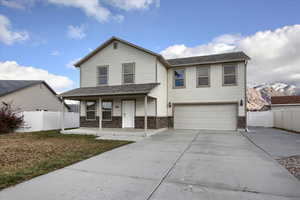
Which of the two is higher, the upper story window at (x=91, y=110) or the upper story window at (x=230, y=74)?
the upper story window at (x=230, y=74)

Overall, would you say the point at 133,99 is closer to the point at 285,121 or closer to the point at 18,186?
the point at 18,186

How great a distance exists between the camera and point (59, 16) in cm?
1215

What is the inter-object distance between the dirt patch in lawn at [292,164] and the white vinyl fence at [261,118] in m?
12.6

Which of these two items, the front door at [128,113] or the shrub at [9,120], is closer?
the shrub at [9,120]

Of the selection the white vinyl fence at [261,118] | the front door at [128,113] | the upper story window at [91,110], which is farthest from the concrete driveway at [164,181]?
the white vinyl fence at [261,118]

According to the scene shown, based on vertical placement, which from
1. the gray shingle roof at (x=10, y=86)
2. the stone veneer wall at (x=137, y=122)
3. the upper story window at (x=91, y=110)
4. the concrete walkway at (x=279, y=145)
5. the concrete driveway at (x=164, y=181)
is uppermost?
the gray shingle roof at (x=10, y=86)

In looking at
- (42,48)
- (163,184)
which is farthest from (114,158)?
(42,48)

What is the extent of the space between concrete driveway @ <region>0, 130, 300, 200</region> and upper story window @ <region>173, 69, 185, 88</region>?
9.61 m

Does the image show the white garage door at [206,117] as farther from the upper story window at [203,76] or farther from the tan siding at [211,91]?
the upper story window at [203,76]

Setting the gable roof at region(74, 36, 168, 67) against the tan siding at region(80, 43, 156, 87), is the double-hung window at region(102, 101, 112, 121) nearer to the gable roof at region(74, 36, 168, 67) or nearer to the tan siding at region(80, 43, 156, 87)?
the tan siding at region(80, 43, 156, 87)

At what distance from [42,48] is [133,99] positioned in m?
9.80

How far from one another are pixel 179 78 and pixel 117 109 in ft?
18.7

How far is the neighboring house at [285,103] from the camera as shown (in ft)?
70.2

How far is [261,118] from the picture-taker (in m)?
17.2
